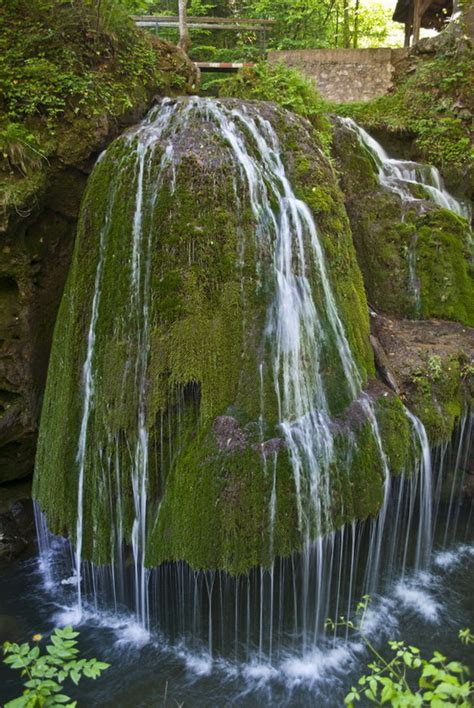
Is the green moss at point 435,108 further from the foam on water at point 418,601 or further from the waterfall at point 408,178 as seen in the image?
the foam on water at point 418,601

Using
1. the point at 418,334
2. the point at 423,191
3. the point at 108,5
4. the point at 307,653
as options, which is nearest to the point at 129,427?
the point at 307,653

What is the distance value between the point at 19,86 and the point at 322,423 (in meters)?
5.19

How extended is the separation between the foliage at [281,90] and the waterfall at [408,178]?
2.78 ft

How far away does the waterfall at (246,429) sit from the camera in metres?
4.62

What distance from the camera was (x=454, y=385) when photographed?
595 cm

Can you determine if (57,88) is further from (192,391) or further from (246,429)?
(246,429)

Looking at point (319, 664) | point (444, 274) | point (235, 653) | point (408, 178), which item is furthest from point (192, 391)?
point (408, 178)

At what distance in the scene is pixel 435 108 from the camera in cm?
992

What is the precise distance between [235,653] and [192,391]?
100 inches

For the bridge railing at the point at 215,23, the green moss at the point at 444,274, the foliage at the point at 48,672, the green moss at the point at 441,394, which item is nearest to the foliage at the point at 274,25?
the bridge railing at the point at 215,23

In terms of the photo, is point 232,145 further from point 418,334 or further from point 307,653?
point 307,653

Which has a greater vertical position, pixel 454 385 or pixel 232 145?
pixel 232 145

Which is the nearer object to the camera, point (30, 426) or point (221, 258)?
point (221, 258)

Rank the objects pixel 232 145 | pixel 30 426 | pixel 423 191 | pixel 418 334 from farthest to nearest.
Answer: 1. pixel 423 191
2. pixel 418 334
3. pixel 30 426
4. pixel 232 145
